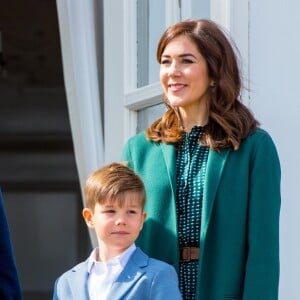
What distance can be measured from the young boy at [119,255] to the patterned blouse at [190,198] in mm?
144

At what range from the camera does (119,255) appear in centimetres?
273

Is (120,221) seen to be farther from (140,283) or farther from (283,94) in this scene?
(283,94)

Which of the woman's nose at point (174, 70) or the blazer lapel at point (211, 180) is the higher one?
the woman's nose at point (174, 70)

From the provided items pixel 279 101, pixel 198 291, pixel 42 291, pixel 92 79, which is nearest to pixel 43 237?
pixel 42 291

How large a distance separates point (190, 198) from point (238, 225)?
14 centimetres

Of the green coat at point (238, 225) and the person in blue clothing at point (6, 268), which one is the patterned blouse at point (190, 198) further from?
the person in blue clothing at point (6, 268)

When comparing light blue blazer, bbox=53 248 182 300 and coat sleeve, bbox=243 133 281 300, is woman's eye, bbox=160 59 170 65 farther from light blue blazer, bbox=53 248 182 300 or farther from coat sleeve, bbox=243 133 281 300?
light blue blazer, bbox=53 248 182 300

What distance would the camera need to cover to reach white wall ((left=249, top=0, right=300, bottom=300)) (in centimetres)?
333

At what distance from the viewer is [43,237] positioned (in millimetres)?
6637

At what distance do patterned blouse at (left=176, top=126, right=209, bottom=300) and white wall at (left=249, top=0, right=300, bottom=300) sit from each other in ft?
1.58

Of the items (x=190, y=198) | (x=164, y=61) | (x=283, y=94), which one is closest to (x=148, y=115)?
(x=283, y=94)

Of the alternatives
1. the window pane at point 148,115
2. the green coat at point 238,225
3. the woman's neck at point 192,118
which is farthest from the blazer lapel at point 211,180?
the window pane at point 148,115

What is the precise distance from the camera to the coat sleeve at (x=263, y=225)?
9.12ft

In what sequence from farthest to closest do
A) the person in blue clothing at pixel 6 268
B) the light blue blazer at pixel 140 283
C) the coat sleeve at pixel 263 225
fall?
the coat sleeve at pixel 263 225 < the light blue blazer at pixel 140 283 < the person in blue clothing at pixel 6 268
